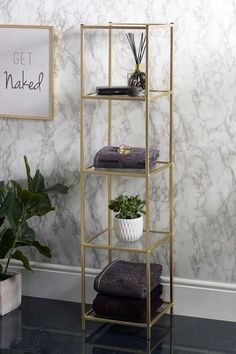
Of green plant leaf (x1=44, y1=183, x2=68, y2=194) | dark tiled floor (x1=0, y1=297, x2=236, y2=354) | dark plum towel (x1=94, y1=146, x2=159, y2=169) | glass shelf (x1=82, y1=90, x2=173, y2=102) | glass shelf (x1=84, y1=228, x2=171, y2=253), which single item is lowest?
dark tiled floor (x1=0, y1=297, x2=236, y2=354)

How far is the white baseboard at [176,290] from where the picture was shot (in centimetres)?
360

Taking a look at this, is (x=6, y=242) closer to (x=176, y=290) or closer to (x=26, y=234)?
(x=26, y=234)

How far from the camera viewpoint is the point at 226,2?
11.1ft

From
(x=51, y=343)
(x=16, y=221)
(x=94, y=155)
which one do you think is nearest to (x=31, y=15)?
(x=94, y=155)

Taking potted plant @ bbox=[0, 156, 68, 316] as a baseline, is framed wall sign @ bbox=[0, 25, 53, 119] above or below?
above

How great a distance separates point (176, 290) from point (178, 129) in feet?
2.43

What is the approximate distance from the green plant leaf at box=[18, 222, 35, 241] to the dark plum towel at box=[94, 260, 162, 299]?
14.8 inches

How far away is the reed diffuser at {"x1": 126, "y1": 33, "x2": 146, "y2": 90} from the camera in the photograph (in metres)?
3.35

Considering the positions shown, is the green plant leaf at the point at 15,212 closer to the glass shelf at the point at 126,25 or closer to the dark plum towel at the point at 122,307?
the dark plum towel at the point at 122,307

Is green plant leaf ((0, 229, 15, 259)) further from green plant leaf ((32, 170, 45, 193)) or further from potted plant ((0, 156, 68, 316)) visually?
green plant leaf ((32, 170, 45, 193))

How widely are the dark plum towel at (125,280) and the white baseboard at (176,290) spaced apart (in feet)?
0.61

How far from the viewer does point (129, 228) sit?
3.42 meters

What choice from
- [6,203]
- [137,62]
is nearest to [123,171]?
[137,62]

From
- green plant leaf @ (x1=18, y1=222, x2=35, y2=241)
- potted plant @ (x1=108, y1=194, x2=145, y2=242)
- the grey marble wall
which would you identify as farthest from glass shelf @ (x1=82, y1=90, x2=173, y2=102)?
green plant leaf @ (x1=18, y1=222, x2=35, y2=241)
